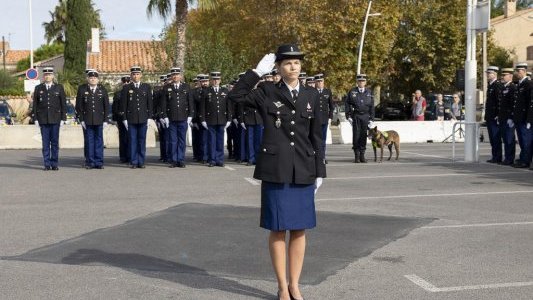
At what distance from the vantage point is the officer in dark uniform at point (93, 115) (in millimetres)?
16797

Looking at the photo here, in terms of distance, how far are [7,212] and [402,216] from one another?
204 inches

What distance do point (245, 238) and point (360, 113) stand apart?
32.3ft

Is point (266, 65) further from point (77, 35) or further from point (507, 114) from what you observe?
point (77, 35)

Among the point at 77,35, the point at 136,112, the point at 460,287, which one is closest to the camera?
the point at 460,287

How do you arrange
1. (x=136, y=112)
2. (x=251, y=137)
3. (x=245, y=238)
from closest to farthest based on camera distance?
(x=245, y=238), (x=136, y=112), (x=251, y=137)

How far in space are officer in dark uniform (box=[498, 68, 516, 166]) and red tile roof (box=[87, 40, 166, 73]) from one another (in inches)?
1956

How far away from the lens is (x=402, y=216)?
10141 mm

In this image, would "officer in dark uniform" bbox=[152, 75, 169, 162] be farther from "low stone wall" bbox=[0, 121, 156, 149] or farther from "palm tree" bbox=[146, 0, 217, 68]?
"palm tree" bbox=[146, 0, 217, 68]

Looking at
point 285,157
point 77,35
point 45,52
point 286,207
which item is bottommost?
point 286,207

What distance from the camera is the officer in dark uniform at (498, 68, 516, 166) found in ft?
54.8

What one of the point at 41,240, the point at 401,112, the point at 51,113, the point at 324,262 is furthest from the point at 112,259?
the point at 401,112

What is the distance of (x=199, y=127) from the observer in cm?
1838

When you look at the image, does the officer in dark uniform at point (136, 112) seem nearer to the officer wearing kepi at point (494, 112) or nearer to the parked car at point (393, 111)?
the officer wearing kepi at point (494, 112)

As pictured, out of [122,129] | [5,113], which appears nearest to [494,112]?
[122,129]
